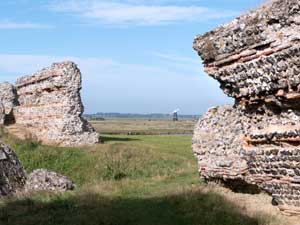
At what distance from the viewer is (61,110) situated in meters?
24.6

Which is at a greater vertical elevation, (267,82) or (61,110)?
(267,82)

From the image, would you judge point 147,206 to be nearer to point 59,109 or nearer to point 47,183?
point 47,183

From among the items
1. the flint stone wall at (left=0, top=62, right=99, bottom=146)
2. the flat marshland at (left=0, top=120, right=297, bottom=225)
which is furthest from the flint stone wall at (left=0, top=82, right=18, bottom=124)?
the flat marshland at (left=0, top=120, right=297, bottom=225)

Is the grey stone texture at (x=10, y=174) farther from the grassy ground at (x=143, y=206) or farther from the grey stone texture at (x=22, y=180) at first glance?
the grassy ground at (x=143, y=206)

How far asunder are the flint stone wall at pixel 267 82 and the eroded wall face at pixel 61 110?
1572 cm

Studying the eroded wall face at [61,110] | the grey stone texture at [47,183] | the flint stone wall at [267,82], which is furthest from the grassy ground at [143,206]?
the eroded wall face at [61,110]

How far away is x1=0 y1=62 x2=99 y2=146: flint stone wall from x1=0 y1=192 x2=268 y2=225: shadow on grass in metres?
11.6

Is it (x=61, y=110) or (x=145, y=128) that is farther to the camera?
(x=145, y=128)

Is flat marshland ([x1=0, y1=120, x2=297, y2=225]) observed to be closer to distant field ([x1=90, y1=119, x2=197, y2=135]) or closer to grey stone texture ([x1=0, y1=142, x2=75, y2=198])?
grey stone texture ([x1=0, y1=142, x2=75, y2=198])

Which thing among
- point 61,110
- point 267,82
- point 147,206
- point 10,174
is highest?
point 267,82

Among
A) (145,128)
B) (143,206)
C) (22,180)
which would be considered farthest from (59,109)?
(145,128)

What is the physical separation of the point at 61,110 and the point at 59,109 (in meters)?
0.11

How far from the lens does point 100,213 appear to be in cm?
1080

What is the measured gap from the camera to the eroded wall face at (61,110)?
2447cm
